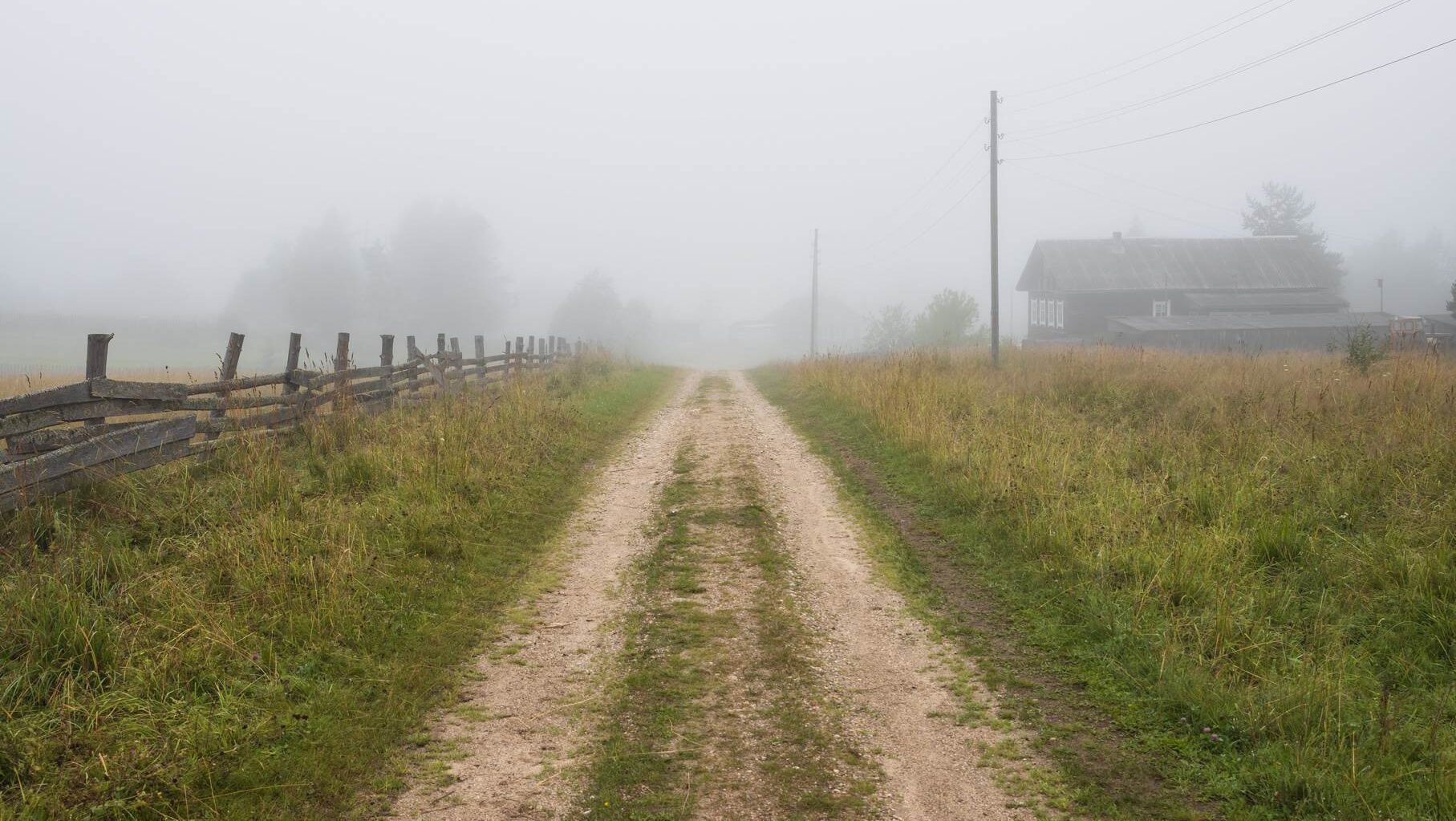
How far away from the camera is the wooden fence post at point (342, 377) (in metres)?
11.1

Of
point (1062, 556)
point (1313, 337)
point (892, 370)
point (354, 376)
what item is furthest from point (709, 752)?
point (1313, 337)

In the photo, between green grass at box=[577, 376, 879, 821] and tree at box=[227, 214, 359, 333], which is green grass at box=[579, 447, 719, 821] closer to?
green grass at box=[577, 376, 879, 821]

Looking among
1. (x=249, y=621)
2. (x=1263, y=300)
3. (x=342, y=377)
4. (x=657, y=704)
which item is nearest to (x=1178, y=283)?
(x=1263, y=300)

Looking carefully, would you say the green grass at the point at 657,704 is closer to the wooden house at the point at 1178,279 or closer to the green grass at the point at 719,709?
the green grass at the point at 719,709

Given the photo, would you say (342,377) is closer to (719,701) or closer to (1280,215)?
(719,701)

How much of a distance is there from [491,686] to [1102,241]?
5392 centimetres

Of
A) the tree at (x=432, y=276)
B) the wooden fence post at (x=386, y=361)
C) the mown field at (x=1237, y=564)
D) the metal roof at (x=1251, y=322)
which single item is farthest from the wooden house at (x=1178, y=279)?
the tree at (x=432, y=276)

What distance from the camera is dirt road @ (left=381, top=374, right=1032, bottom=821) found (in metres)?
3.74

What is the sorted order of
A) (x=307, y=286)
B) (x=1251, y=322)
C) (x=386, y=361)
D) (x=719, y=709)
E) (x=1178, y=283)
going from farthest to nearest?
(x=307, y=286)
(x=1178, y=283)
(x=1251, y=322)
(x=386, y=361)
(x=719, y=709)

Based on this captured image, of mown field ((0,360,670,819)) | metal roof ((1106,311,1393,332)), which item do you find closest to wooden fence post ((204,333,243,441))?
mown field ((0,360,670,819))

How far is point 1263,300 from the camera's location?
4594cm

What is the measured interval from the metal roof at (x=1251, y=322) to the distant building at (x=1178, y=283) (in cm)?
15

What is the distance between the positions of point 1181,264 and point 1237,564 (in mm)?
49446

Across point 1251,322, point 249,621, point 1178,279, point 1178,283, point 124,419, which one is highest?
point 1178,279
